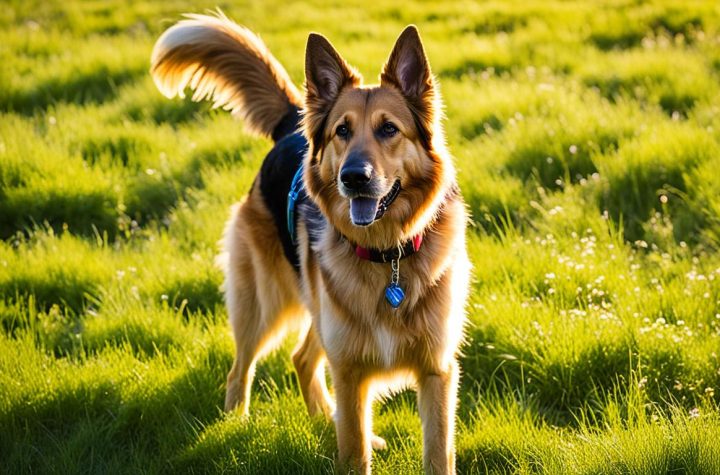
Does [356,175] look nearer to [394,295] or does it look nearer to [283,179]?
[394,295]

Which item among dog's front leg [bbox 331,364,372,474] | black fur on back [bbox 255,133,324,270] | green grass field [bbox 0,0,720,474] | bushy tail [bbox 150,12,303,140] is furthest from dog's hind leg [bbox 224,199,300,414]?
dog's front leg [bbox 331,364,372,474]

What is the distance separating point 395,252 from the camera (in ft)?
11.2

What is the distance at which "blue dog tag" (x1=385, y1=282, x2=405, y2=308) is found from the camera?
3318mm

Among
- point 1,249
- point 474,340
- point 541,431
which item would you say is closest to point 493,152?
point 474,340

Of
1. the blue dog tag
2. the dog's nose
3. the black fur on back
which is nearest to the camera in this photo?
the dog's nose

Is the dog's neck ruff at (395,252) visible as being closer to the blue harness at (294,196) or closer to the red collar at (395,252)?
the red collar at (395,252)

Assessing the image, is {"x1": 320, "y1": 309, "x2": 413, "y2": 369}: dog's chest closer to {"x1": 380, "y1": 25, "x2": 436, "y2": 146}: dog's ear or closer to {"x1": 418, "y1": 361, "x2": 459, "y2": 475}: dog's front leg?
{"x1": 418, "y1": 361, "x2": 459, "y2": 475}: dog's front leg

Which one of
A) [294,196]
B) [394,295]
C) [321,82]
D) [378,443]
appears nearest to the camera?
[394,295]

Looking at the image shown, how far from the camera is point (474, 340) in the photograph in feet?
14.2

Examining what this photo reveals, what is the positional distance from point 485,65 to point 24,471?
6.50m

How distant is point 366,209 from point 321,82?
72cm

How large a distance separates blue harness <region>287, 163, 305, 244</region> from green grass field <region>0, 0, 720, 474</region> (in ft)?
2.98

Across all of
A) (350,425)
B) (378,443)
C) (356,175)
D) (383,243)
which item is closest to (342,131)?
(356,175)

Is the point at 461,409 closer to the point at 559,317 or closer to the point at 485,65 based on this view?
the point at 559,317
